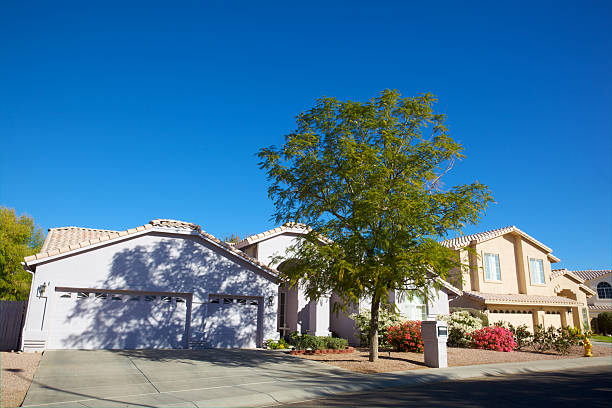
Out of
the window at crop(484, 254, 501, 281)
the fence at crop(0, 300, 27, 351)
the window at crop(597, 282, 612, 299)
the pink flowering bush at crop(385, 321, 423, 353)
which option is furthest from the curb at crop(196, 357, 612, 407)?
the window at crop(597, 282, 612, 299)

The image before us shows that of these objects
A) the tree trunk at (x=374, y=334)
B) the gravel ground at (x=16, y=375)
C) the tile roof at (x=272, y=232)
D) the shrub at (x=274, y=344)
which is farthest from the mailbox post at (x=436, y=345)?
the gravel ground at (x=16, y=375)

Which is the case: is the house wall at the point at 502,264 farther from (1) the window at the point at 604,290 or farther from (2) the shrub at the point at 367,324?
(1) the window at the point at 604,290

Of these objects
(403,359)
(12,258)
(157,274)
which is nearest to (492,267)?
(403,359)

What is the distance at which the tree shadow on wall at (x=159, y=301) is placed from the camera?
16.3m

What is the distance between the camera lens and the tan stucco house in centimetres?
2705

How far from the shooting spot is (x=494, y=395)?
393 inches

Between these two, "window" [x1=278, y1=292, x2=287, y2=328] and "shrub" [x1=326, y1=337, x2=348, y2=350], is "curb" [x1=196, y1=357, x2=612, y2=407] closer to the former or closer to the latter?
"shrub" [x1=326, y1=337, x2=348, y2=350]

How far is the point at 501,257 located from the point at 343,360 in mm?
18617

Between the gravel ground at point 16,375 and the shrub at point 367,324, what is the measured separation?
12641 mm

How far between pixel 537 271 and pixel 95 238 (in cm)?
2908

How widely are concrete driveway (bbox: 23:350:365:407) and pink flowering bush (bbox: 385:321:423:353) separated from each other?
16.5 feet

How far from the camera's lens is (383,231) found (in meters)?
13.4

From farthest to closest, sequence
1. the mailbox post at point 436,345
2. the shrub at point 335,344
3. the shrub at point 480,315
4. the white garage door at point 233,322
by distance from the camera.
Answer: the shrub at point 480,315 → the white garage door at point 233,322 → the shrub at point 335,344 → the mailbox post at point 436,345

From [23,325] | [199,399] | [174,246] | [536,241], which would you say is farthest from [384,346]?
[536,241]
